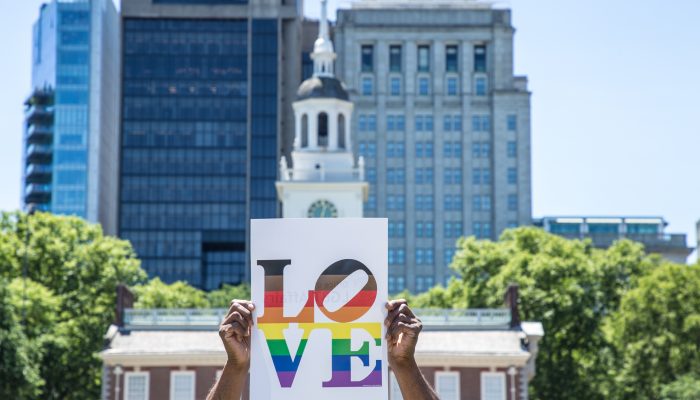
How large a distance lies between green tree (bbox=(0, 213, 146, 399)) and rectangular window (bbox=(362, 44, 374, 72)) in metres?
87.4

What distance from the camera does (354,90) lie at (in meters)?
178

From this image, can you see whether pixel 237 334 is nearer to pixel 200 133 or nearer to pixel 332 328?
pixel 332 328

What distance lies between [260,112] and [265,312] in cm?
15295

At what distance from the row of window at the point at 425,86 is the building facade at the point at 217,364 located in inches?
4184

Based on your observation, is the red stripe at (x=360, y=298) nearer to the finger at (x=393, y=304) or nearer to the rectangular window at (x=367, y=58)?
the finger at (x=393, y=304)

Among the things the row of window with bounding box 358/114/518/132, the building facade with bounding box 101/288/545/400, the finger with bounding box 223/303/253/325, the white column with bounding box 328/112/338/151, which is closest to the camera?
the finger with bounding box 223/303/253/325

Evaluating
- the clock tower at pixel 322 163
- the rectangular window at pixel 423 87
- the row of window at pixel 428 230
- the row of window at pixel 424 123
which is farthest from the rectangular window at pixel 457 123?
the clock tower at pixel 322 163

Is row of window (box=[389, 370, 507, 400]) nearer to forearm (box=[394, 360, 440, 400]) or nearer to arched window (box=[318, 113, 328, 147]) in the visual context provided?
arched window (box=[318, 113, 328, 147])

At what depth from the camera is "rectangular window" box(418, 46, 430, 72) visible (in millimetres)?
181250

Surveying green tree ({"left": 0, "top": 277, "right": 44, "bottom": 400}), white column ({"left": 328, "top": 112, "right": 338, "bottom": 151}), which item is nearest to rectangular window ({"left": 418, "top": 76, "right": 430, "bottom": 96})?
white column ({"left": 328, "top": 112, "right": 338, "bottom": 151})

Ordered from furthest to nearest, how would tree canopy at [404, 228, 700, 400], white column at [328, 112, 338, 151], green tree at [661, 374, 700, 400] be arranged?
white column at [328, 112, 338, 151]
tree canopy at [404, 228, 700, 400]
green tree at [661, 374, 700, 400]

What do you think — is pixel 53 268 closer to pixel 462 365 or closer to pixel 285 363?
pixel 462 365

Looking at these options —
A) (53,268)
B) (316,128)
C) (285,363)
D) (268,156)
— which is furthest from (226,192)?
(285,363)

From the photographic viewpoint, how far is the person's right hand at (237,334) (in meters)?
16.6
